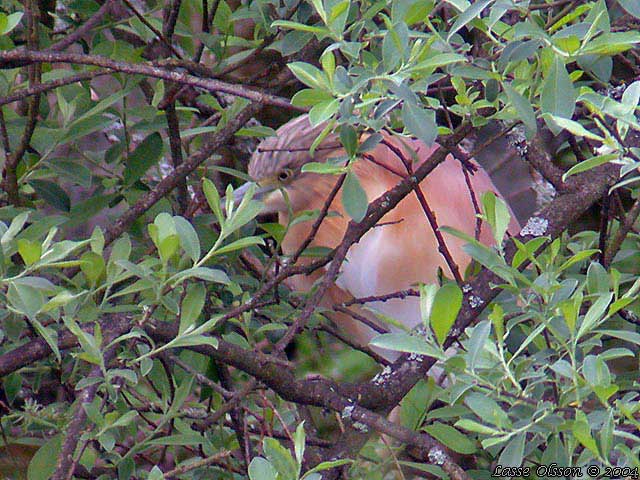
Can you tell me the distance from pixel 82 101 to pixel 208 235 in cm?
28

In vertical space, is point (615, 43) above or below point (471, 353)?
above

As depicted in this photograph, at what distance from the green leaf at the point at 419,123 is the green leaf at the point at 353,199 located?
136 millimetres

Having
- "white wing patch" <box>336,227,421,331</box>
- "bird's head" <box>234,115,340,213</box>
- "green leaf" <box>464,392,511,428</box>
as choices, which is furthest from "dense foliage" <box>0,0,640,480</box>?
"white wing patch" <box>336,227,421,331</box>

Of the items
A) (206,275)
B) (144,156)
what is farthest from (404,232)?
(206,275)

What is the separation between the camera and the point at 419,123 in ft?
2.80

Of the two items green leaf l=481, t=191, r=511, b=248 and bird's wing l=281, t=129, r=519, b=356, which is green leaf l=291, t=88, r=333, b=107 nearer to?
green leaf l=481, t=191, r=511, b=248

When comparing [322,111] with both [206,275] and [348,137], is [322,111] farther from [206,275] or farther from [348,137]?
A: [206,275]

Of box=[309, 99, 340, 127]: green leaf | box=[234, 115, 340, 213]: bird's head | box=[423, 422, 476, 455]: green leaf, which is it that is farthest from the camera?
box=[234, 115, 340, 213]: bird's head

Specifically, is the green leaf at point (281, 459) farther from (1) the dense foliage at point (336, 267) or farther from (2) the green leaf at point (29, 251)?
(2) the green leaf at point (29, 251)

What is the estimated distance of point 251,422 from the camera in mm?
1694

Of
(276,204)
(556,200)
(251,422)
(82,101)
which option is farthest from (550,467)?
(276,204)

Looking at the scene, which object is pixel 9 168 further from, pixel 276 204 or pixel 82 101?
pixel 276 204

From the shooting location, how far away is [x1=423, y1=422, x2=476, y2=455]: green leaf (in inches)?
48.0

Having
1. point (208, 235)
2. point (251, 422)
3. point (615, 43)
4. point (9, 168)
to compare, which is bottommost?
point (251, 422)
